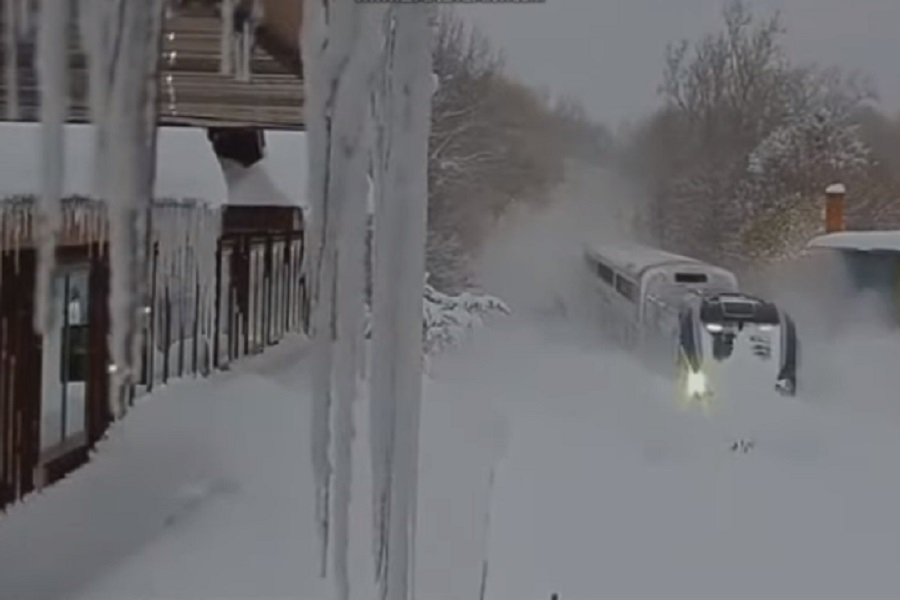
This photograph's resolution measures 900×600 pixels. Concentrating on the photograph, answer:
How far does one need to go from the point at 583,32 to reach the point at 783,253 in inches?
308

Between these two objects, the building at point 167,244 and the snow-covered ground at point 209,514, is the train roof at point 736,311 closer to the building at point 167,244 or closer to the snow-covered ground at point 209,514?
the building at point 167,244

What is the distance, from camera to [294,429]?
6.92 metres

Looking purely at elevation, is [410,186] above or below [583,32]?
below

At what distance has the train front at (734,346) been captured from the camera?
11.1m

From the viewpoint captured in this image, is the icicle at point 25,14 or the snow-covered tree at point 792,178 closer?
the icicle at point 25,14

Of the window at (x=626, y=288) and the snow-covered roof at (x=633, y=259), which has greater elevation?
the snow-covered roof at (x=633, y=259)

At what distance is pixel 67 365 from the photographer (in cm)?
655

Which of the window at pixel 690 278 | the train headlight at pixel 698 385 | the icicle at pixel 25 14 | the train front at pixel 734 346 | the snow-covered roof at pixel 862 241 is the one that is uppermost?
the icicle at pixel 25 14

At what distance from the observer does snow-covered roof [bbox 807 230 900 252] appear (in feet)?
46.9

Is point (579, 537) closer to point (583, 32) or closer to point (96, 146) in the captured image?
point (96, 146)

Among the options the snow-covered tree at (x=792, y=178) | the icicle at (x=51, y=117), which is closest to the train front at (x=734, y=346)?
the snow-covered tree at (x=792, y=178)

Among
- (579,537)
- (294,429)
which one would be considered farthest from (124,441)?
(579,537)

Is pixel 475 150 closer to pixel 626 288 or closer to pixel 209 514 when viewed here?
pixel 626 288

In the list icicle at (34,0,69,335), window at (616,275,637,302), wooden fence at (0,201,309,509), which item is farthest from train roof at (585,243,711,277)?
icicle at (34,0,69,335)
